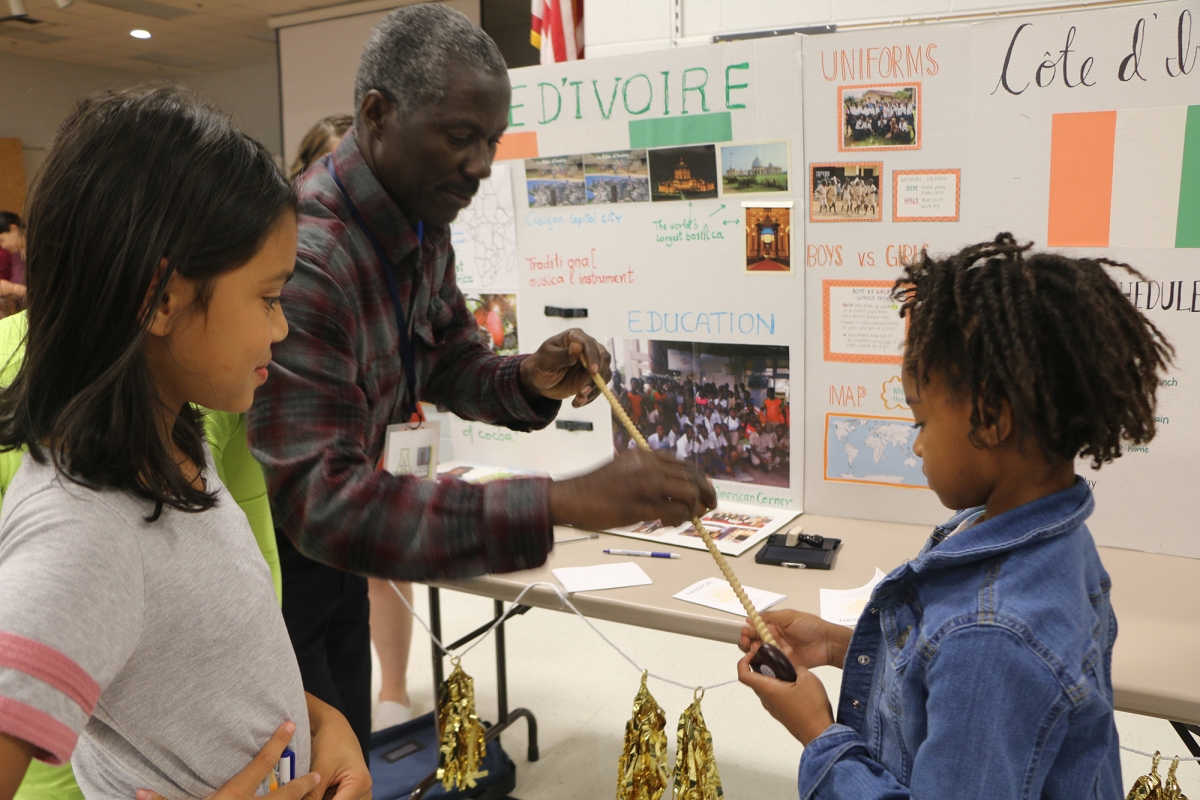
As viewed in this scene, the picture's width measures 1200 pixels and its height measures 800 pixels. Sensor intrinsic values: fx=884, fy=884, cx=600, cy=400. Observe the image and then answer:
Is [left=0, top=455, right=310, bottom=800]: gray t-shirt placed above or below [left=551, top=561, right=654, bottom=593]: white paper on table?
above

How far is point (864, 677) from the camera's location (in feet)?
3.71

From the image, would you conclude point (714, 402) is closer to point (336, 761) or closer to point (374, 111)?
point (374, 111)

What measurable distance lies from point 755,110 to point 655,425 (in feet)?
2.89

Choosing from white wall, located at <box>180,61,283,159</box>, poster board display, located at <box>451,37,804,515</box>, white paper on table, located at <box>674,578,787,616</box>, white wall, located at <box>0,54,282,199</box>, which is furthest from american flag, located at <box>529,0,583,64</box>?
white wall, located at <box>180,61,283,159</box>

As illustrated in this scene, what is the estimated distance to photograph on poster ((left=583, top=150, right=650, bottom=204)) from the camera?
7.94 ft

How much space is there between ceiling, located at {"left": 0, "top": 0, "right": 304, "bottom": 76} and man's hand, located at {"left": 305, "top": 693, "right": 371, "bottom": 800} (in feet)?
25.0

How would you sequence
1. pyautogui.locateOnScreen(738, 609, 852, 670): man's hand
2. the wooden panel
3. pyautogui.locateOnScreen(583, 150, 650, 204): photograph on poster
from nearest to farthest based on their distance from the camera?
pyautogui.locateOnScreen(738, 609, 852, 670): man's hand → pyautogui.locateOnScreen(583, 150, 650, 204): photograph on poster → the wooden panel

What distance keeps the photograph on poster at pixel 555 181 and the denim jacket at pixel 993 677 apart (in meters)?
1.71

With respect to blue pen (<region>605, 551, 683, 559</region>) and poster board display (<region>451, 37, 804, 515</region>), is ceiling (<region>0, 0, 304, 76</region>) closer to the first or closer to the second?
poster board display (<region>451, 37, 804, 515</region>)

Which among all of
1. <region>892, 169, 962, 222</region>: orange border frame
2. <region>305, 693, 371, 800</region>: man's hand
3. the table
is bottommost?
the table

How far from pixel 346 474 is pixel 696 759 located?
974mm

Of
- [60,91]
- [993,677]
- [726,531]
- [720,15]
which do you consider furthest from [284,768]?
[60,91]

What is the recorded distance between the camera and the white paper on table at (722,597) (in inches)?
68.2

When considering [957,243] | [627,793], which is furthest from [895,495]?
[627,793]
